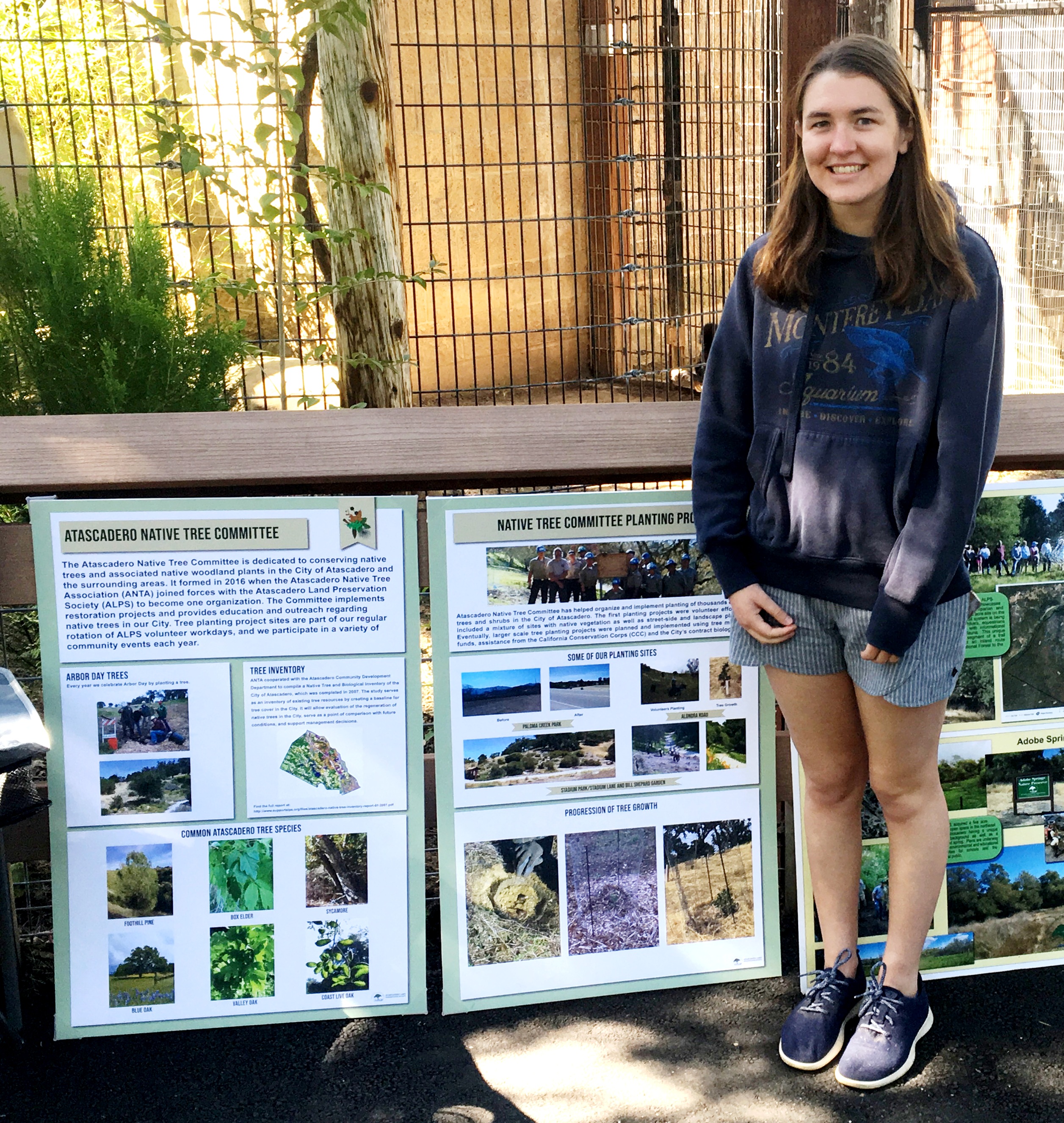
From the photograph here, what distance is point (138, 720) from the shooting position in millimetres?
2186

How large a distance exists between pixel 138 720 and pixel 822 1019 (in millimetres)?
1397

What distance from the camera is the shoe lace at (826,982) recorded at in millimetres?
2227

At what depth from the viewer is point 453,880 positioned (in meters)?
2.29

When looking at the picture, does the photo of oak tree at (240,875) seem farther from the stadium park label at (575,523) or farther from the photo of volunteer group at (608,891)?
the stadium park label at (575,523)

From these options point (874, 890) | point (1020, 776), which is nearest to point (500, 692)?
point (874, 890)

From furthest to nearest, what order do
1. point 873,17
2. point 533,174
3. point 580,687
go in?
point 533,174 < point 873,17 < point 580,687

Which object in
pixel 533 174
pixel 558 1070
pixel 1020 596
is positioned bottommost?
pixel 558 1070

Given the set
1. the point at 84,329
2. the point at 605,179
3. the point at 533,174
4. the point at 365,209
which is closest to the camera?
the point at 84,329

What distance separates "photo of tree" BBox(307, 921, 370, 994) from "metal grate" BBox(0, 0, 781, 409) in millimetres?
3734

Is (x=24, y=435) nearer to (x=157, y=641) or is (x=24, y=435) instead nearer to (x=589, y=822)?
(x=157, y=641)

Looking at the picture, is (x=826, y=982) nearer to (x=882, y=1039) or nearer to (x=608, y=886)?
(x=882, y=1039)

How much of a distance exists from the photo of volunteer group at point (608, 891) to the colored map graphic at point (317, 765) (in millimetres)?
285

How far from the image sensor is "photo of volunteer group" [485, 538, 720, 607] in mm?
2238

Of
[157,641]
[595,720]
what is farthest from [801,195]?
[157,641]
